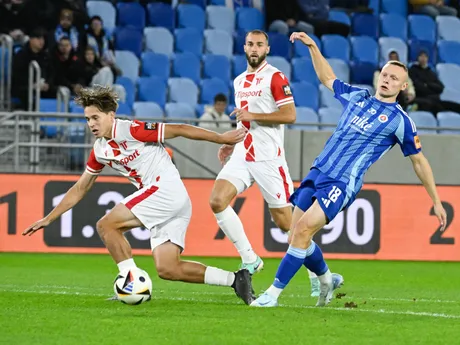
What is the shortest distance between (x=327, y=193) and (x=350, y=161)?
31 centimetres

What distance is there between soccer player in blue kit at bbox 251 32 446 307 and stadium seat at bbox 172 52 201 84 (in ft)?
36.0

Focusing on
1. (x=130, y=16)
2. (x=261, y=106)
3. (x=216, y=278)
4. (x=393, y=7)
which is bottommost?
(x=216, y=278)

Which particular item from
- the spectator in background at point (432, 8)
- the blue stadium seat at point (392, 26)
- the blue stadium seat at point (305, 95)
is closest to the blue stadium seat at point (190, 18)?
the blue stadium seat at point (305, 95)

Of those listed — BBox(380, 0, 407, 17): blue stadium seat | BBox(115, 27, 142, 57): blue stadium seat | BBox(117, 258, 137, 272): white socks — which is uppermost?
BBox(380, 0, 407, 17): blue stadium seat

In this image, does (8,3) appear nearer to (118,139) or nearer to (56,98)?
(56,98)

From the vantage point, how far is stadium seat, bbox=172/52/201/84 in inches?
744

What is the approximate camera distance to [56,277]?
36.1 feet

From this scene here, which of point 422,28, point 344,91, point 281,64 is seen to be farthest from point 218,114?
point 344,91

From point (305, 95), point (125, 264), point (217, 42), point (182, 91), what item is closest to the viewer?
point (125, 264)

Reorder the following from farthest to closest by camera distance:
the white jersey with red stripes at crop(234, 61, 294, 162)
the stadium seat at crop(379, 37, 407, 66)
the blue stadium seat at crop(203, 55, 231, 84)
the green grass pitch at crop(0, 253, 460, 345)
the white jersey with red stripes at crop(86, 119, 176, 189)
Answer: the stadium seat at crop(379, 37, 407, 66), the blue stadium seat at crop(203, 55, 231, 84), the white jersey with red stripes at crop(234, 61, 294, 162), the white jersey with red stripes at crop(86, 119, 176, 189), the green grass pitch at crop(0, 253, 460, 345)

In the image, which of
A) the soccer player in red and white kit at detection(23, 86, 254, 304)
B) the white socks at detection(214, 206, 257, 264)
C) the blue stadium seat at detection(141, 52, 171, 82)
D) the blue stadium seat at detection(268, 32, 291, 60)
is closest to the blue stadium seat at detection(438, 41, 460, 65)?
the blue stadium seat at detection(268, 32, 291, 60)

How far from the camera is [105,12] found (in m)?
19.2

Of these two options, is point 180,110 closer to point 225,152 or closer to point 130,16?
point 130,16

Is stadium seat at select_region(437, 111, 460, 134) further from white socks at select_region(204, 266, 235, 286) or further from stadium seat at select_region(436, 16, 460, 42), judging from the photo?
white socks at select_region(204, 266, 235, 286)
